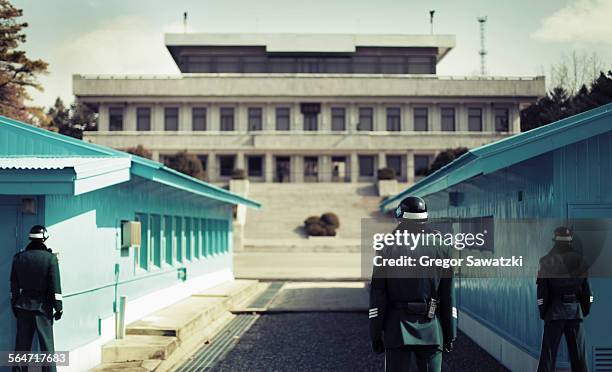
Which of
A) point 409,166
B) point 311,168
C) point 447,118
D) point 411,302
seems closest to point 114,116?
point 311,168

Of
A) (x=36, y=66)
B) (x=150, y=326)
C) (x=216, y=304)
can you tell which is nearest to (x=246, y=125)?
(x=36, y=66)

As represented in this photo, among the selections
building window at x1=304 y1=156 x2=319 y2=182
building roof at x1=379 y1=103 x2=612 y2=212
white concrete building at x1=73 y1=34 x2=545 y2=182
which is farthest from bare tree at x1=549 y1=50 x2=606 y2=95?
→ building roof at x1=379 y1=103 x2=612 y2=212

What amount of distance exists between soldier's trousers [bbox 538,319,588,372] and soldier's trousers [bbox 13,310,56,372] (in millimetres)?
5705

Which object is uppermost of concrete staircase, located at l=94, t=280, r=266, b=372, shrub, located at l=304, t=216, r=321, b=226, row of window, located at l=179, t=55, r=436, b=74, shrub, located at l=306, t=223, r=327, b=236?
row of window, located at l=179, t=55, r=436, b=74

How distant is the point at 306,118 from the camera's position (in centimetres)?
6303

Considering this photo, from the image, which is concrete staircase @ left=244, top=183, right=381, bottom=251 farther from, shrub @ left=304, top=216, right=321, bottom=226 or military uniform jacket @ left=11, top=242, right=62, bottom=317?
military uniform jacket @ left=11, top=242, right=62, bottom=317

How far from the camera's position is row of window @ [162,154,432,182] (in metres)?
62.3

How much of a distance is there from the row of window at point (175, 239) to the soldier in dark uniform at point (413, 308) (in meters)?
8.50

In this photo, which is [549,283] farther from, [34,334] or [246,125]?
[246,125]

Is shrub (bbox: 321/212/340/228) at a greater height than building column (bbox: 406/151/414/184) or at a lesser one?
lesser

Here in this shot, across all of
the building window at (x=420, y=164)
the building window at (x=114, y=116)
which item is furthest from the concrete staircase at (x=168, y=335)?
the building window at (x=114, y=116)

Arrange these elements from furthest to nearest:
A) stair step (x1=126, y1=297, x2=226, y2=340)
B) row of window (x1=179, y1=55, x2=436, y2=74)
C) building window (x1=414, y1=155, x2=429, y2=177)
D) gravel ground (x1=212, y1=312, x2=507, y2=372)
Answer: row of window (x1=179, y1=55, x2=436, y2=74)
building window (x1=414, y1=155, x2=429, y2=177)
stair step (x1=126, y1=297, x2=226, y2=340)
gravel ground (x1=212, y1=312, x2=507, y2=372)

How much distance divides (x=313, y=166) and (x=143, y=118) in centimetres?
1595

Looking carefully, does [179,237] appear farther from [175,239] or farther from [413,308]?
[413,308]
